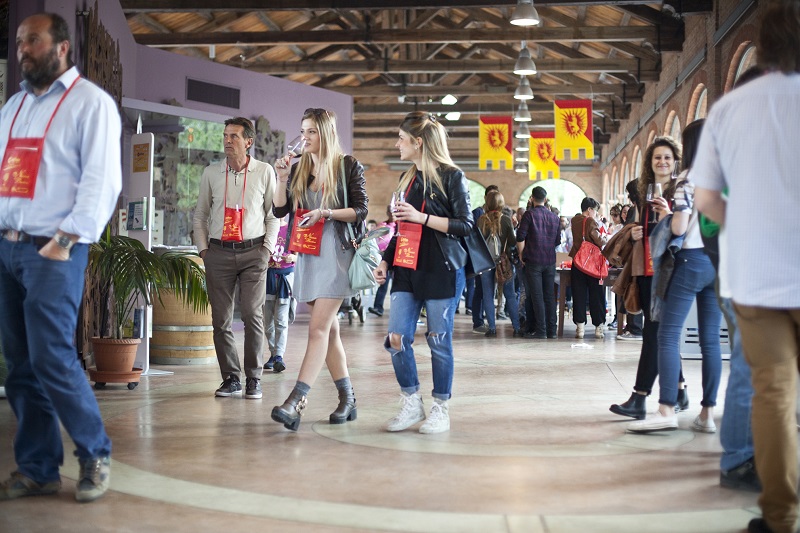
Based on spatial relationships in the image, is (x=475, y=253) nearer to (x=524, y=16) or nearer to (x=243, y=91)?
(x=524, y=16)

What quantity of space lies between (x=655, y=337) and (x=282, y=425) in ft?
5.79

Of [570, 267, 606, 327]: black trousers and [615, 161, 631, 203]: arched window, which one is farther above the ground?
[615, 161, 631, 203]: arched window

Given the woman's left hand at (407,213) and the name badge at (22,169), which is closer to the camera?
the name badge at (22,169)

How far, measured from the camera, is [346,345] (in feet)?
28.4

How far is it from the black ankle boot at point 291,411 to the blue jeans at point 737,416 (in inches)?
70.2

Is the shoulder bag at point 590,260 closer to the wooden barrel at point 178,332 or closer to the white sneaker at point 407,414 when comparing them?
the wooden barrel at point 178,332

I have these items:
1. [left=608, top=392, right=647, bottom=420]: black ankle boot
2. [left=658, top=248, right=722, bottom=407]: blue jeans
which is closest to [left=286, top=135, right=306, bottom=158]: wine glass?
[left=658, top=248, right=722, bottom=407]: blue jeans

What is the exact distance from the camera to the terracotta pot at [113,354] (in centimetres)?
559

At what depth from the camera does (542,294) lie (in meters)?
9.95

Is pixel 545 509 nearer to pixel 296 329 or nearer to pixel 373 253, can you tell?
pixel 373 253

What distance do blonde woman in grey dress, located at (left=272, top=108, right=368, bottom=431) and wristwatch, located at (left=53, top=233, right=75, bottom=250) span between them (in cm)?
148

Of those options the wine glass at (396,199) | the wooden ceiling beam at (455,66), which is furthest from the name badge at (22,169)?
the wooden ceiling beam at (455,66)

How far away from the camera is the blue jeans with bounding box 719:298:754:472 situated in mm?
3183

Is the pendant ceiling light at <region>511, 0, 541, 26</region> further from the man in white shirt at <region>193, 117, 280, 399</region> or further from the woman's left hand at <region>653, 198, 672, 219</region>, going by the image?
the woman's left hand at <region>653, 198, 672, 219</region>
